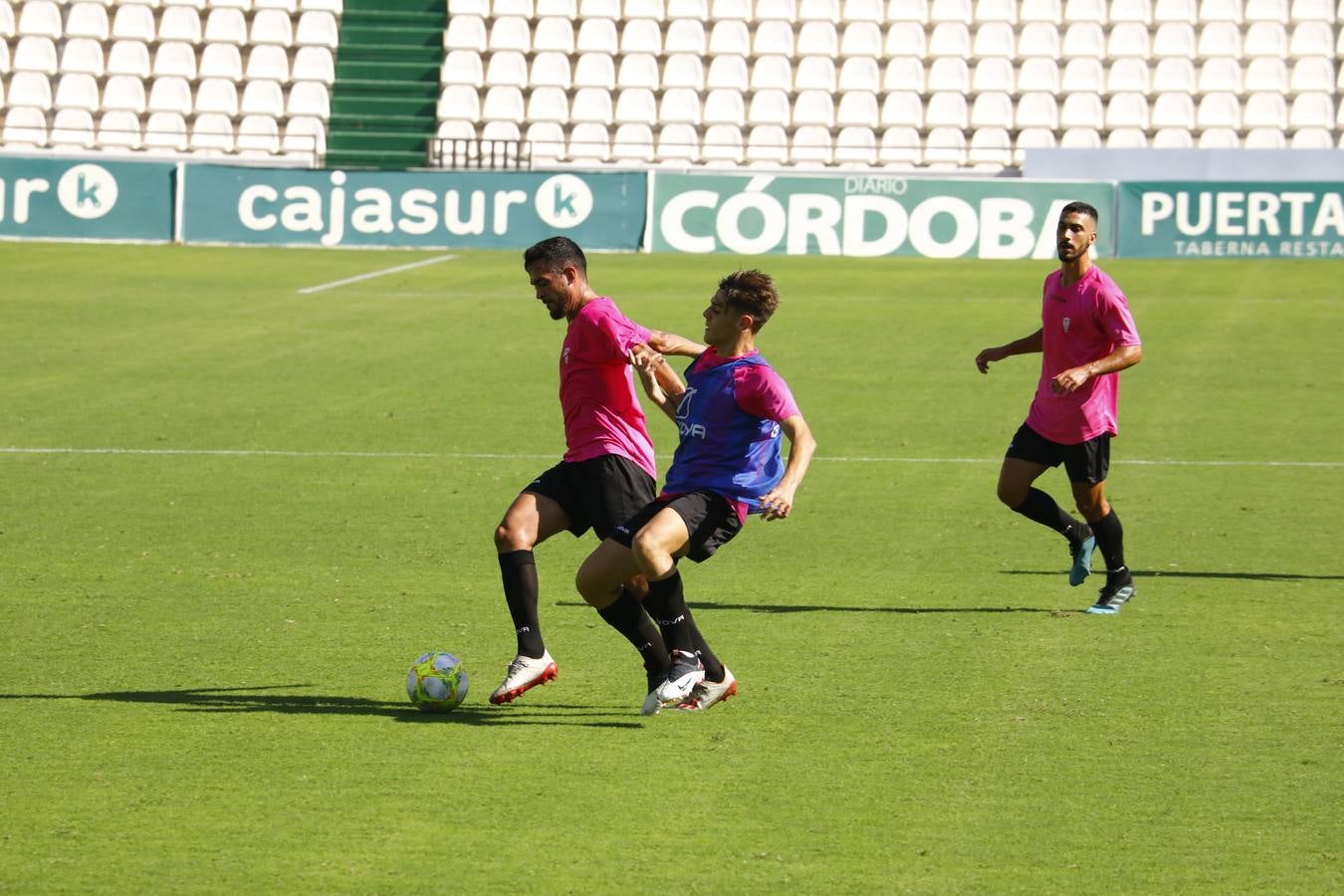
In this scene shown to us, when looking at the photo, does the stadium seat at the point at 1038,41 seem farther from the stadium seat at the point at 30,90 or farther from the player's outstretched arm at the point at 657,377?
the player's outstretched arm at the point at 657,377

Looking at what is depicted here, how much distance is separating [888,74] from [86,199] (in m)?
15.2

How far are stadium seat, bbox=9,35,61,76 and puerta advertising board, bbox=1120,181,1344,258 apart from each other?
66.9ft

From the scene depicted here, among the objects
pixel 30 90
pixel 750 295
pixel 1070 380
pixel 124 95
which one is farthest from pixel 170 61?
pixel 750 295

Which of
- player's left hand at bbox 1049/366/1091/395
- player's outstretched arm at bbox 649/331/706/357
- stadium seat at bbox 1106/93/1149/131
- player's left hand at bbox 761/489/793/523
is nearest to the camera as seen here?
player's left hand at bbox 761/489/793/523

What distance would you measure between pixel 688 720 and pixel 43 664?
274 centimetres

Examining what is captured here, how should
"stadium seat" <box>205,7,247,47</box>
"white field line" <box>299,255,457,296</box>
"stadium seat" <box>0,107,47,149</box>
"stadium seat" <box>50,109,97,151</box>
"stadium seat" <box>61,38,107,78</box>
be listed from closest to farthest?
"white field line" <box>299,255,457,296</box> < "stadium seat" <box>0,107,47,149</box> < "stadium seat" <box>50,109,97,151</box> < "stadium seat" <box>61,38,107,78</box> < "stadium seat" <box>205,7,247,47</box>

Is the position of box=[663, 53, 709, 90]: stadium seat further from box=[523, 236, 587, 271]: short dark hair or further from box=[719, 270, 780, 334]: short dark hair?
box=[719, 270, 780, 334]: short dark hair

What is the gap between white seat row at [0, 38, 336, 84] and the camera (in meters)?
35.4

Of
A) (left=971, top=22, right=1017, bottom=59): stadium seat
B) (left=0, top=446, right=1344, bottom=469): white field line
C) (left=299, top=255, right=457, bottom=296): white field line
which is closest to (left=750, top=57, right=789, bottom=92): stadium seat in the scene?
(left=971, top=22, right=1017, bottom=59): stadium seat

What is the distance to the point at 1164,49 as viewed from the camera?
35281 millimetres

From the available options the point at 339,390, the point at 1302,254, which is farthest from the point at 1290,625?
the point at 1302,254

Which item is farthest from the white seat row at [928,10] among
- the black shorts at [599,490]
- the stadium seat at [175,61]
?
the black shorts at [599,490]

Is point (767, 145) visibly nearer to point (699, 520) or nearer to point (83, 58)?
point (83, 58)

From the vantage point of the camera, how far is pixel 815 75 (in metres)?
35.1
